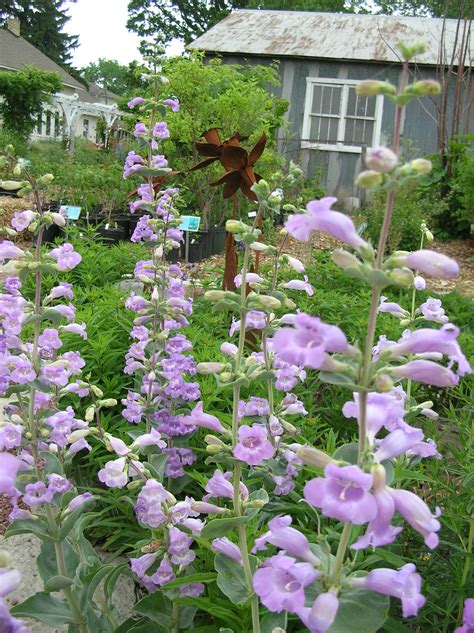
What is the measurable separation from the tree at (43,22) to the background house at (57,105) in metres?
13.2

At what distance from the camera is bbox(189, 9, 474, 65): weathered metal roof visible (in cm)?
1489

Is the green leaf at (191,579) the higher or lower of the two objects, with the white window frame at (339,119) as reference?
lower

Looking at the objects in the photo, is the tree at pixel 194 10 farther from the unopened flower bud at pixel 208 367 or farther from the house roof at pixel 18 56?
the unopened flower bud at pixel 208 367

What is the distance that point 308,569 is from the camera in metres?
1.10

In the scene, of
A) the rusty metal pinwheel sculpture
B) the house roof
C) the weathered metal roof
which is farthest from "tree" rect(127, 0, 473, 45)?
the rusty metal pinwheel sculpture

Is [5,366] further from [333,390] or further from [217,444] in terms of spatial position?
[333,390]

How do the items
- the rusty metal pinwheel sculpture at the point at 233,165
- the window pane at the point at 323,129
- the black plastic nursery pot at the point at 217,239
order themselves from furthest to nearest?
1. the window pane at the point at 323,129
2. the black plastic nursery pot at the point at 217,239
3. the rusty metal pinwheel sculpture at the point at 233,165

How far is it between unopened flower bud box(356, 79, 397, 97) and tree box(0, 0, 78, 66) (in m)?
53.7

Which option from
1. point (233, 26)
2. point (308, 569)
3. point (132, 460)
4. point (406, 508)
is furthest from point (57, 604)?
point (233, 26)

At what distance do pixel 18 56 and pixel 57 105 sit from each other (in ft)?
26.1

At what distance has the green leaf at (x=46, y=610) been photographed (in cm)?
168

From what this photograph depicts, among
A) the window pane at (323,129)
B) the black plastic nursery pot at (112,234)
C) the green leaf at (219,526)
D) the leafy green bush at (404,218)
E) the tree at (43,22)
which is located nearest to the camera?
the green leaf at (219,526)

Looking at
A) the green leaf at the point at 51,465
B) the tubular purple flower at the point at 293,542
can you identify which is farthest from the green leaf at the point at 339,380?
the green leaf at the point at 51,465

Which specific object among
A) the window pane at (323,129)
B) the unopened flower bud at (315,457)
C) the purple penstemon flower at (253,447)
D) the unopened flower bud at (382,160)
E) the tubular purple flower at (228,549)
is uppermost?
the window pane at (323,129)
